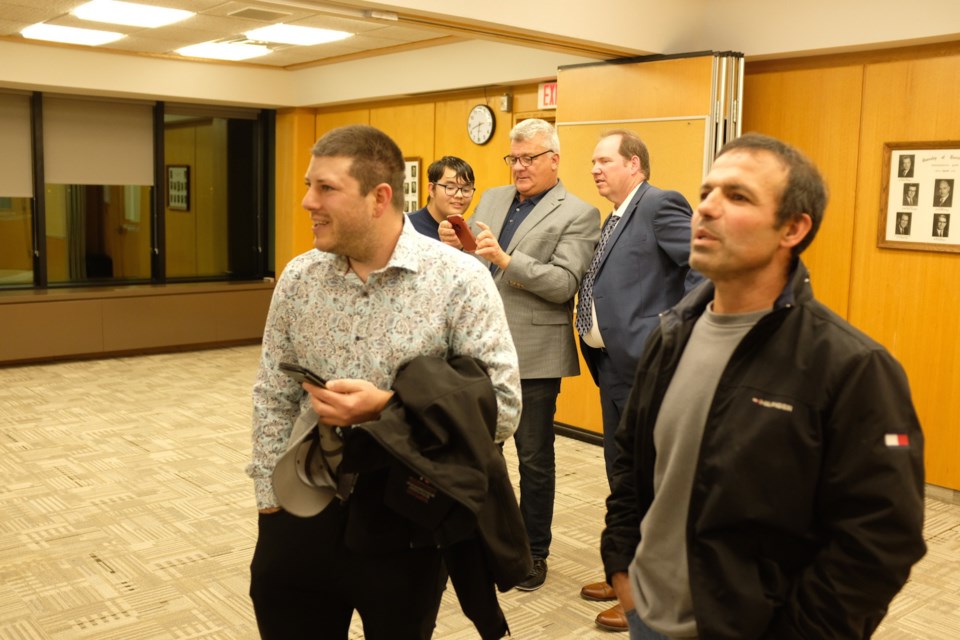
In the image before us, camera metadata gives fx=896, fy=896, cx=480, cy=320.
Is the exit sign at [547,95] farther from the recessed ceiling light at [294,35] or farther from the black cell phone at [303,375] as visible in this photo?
the black cell phone at [303,375]

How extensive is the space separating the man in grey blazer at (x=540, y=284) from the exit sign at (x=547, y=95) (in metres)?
3.02

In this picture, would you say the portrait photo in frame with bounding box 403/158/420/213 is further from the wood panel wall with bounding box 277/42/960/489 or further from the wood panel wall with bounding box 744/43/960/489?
the wood panel wall with bounding box 744/43/960/489

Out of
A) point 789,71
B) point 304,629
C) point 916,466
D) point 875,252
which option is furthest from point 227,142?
point 916,466

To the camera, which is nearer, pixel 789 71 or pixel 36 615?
pixel 36 615

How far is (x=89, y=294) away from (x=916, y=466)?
25.8 feet

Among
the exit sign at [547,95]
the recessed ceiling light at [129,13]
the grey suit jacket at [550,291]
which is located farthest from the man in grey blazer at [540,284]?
the recessed ceiling light at [129,13]

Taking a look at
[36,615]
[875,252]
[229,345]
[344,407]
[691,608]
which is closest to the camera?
[691,608]

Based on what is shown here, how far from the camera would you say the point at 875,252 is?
15.5 feet

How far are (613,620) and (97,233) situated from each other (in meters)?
7.33

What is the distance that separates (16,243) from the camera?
8.21m

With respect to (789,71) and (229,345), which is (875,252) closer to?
(789,71)

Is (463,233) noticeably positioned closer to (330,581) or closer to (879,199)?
(330,581)

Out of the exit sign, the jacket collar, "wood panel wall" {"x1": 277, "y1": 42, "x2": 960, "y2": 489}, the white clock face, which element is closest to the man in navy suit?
the jacket collar

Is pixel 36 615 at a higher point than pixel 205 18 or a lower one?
lower
